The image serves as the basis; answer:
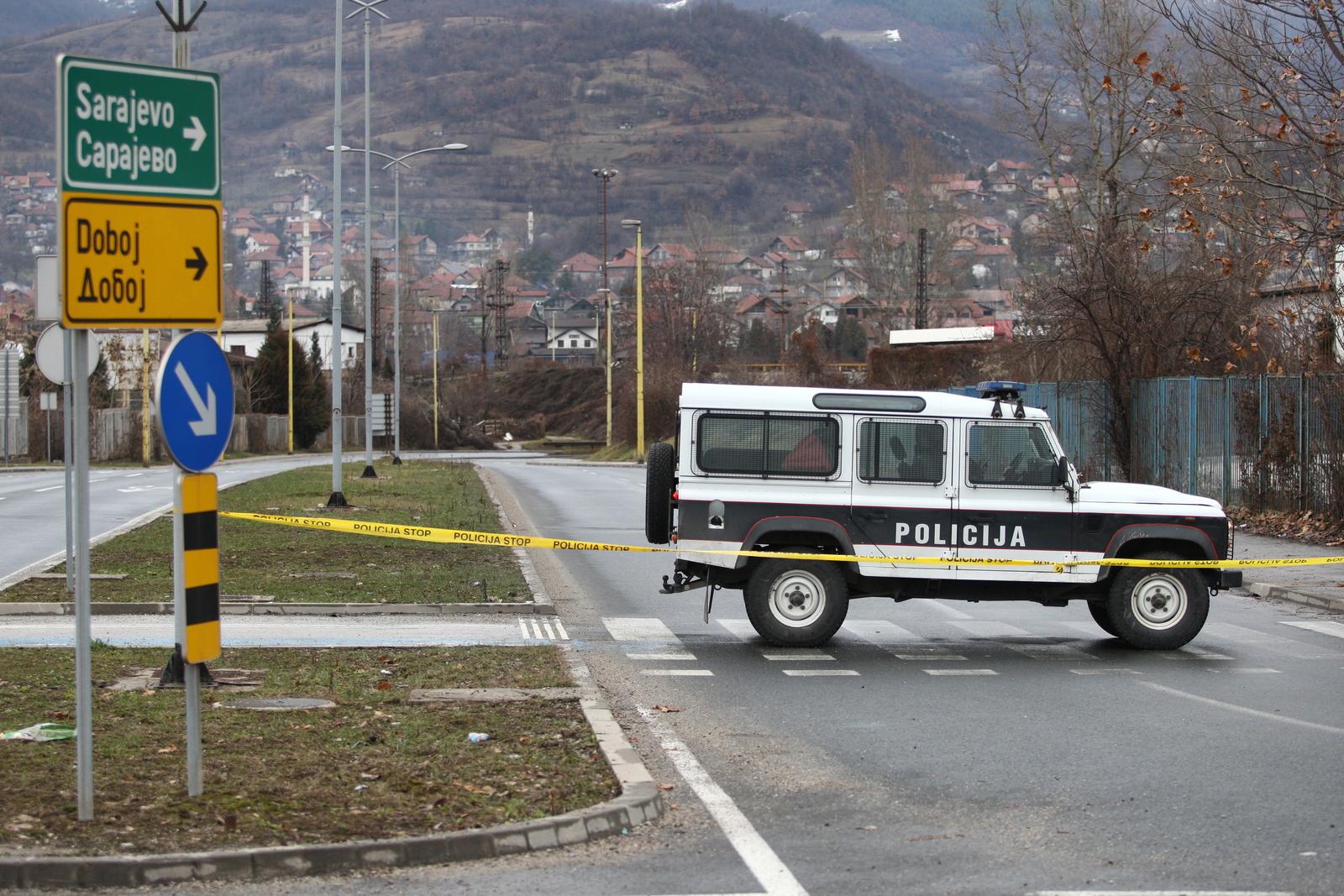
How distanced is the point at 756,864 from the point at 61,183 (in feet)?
13.2

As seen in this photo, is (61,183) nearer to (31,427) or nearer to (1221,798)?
(1221,798)

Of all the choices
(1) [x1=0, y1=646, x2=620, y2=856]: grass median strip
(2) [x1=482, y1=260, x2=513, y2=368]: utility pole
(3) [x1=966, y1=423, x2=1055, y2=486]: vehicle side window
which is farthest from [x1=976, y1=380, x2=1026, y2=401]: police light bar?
(2) [x1=482, y1=260, x2=513, y2=368]: utility pole

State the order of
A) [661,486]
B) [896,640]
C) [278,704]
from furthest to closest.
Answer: [896,640] → [661,486] → [278,704]

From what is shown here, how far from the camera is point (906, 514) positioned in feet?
41.7

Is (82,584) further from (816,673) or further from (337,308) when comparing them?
(337,308)

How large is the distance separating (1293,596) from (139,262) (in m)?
14.0

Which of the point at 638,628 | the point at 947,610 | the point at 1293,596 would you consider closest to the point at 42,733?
the point at 638,628

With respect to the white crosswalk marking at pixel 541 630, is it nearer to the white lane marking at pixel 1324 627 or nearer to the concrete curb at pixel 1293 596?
the white lane marking at pixel 1324 627

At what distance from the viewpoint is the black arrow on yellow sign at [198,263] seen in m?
6.70

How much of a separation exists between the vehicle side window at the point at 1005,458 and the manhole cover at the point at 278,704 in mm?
5726

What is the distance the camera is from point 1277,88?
17.6m

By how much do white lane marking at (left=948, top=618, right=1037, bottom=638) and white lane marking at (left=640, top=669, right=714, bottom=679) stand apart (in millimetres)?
3345

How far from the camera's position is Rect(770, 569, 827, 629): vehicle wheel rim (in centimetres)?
1270

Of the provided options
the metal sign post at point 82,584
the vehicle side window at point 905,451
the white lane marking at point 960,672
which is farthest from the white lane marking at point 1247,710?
the metal sign post at point 82,584
